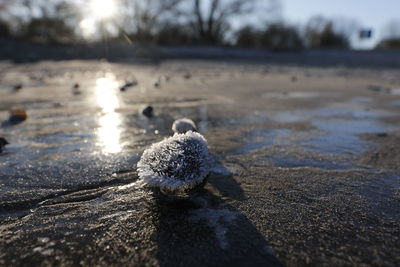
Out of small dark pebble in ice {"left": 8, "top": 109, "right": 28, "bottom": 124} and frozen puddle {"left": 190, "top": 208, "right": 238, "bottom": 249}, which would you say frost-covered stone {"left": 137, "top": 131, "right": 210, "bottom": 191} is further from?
small dark pebble in ice {"left": 8, "top": 109, "right": 28, "bottom": 124}

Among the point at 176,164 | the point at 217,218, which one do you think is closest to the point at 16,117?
the point at 176,164

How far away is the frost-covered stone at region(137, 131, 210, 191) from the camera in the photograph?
120 cm

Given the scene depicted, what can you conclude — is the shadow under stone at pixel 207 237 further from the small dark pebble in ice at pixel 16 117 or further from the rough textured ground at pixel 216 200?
the small dark pebble in ice at pixel 16 117

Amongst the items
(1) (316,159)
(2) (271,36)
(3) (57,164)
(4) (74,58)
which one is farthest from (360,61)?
(3) (57,164)

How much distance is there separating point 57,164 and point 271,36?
2596cm

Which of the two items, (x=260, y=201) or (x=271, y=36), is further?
(x=271, y=36)

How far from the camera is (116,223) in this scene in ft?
3.77

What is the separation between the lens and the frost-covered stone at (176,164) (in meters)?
1.20

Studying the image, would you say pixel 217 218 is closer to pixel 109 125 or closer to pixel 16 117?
pixel 109 125

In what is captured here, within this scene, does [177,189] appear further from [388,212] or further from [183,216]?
[388,212]

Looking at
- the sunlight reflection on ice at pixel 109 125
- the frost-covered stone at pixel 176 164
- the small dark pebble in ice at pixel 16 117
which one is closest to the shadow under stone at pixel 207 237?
the frost-covered stone at pixel 176 164

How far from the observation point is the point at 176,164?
1.22 m

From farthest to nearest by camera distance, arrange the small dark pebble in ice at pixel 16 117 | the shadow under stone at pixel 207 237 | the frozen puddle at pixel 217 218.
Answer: the small dark pebble in ice at pixel 16 117
the frozen puddle at pixel 217 218
the shadow under stone at pixel 207 237

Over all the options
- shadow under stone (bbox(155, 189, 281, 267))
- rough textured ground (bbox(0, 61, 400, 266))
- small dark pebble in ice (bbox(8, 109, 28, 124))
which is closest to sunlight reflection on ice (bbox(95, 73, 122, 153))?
rough textured ground (bbox(0, 61, 400, 266))
